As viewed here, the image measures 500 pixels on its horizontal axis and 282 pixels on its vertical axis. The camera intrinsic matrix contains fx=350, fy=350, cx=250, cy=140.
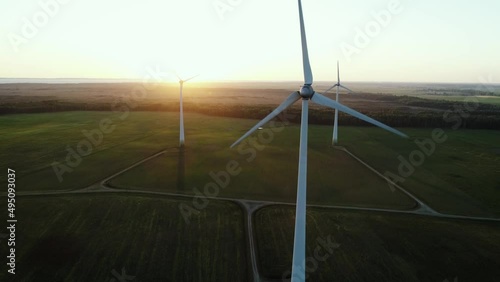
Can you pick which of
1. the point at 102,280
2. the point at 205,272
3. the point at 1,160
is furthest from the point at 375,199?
the point at 1,160

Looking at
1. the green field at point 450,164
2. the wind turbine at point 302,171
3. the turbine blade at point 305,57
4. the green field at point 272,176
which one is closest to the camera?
the wind turbine at point 302,171

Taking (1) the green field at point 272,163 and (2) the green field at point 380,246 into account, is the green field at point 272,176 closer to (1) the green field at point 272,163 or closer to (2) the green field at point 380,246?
(1) the green field at point 272,163
